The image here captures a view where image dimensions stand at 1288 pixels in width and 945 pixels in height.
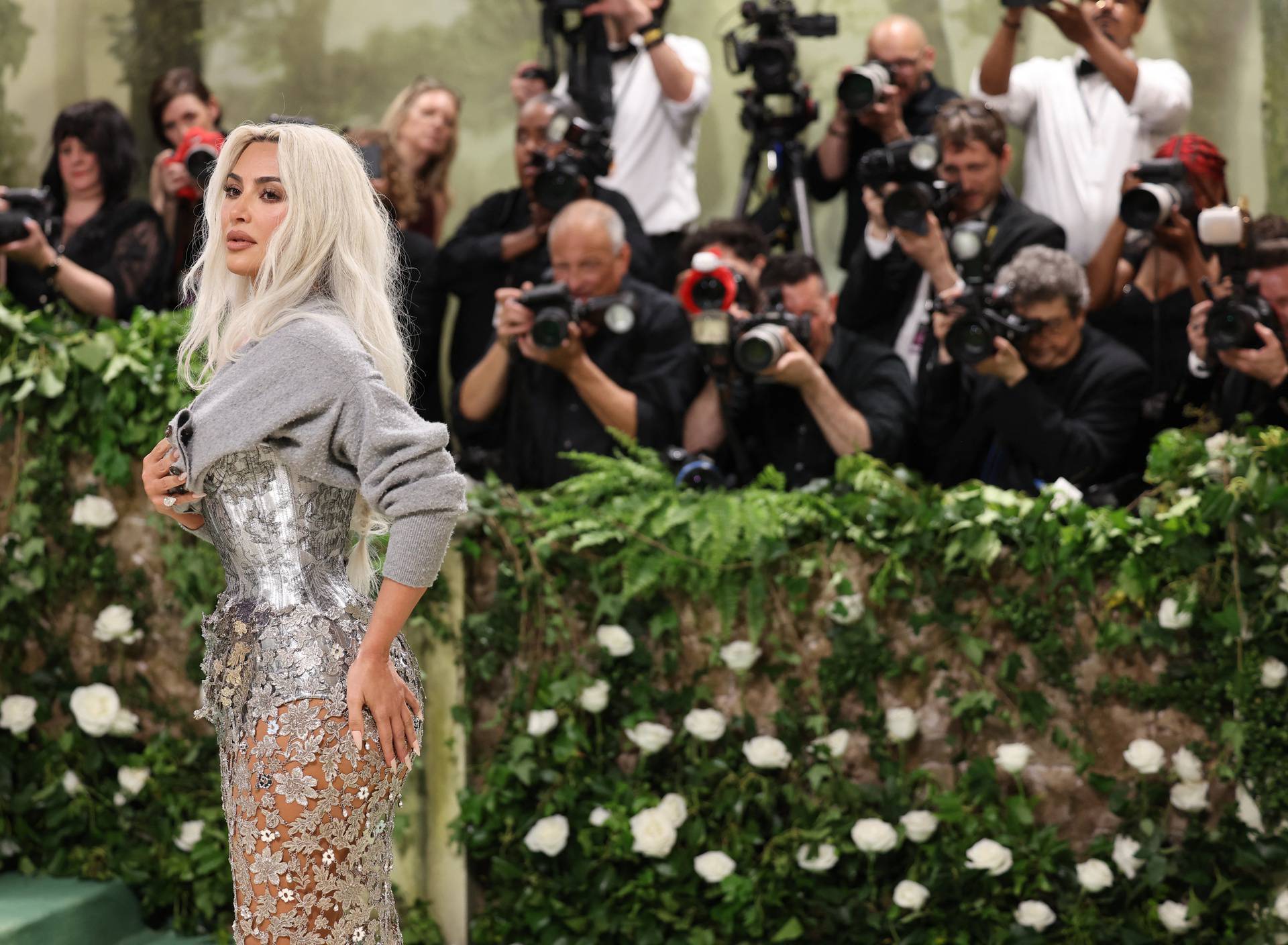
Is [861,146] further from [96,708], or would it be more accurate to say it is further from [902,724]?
[96,708]

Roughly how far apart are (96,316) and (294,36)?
8.47 feet

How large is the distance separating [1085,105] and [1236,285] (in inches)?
47.7

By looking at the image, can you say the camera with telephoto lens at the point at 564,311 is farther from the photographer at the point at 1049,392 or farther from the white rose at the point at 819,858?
the white rose at the point at 819,858

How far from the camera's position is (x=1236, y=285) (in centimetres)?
433

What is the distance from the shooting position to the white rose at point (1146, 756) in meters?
3.92

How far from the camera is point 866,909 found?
409cm

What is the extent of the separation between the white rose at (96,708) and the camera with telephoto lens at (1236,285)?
302 centimetres

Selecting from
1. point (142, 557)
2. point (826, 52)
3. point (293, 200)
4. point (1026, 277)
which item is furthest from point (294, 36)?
point (293, 200)

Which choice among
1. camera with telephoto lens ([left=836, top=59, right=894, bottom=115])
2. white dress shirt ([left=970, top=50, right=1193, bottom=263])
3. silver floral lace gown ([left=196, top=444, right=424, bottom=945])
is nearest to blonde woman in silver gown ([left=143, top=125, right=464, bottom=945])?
silver floral lace gown ([left=196, top=444, right=424, bottom=945])

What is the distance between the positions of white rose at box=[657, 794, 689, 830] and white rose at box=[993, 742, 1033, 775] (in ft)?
2.58

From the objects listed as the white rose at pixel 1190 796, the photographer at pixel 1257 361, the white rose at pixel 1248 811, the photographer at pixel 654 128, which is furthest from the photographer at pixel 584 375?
the white rose at pixel 1248 811

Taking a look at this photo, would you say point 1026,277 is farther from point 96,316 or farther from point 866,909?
point 96,316

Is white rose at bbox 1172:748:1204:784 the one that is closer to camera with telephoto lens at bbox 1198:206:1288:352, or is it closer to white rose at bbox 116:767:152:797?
camera with telephoto lens at bbox 1198:206:1288:352

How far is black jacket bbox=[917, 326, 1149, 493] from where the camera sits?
4.46 metres
